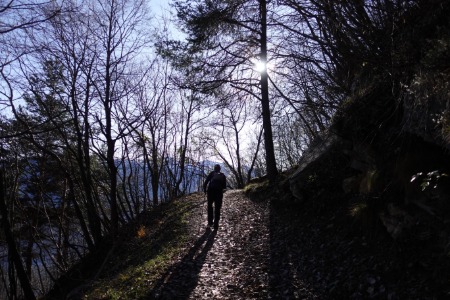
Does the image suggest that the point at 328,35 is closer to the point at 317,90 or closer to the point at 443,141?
the point at 443,141

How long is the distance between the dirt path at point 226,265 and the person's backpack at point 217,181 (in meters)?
1.20

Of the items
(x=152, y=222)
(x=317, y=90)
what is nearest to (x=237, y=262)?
(x=317, y=90)

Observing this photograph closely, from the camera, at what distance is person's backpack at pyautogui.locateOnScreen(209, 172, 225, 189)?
9375 millimetres

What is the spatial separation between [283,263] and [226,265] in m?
1.17

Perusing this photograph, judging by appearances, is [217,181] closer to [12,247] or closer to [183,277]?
[183,277]

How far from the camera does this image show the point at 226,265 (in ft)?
22.4

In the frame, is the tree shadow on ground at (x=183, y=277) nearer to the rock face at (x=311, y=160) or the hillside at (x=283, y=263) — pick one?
the hillside at (x=283, y=263)

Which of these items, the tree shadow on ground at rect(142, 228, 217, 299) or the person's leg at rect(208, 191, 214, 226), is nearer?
the tree shadow on ground at rect(142, 228, 217, 299)

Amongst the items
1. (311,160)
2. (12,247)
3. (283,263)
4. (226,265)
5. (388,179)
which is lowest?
(283,263)

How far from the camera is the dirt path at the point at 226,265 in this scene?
562cm

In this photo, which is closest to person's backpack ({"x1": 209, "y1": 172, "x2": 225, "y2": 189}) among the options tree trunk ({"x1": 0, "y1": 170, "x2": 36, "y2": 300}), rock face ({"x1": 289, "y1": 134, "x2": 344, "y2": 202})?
rock face ({"x1": 289, "y1": 134, "x2": 344, "y2": 202})

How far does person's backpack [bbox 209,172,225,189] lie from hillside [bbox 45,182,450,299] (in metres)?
1.20

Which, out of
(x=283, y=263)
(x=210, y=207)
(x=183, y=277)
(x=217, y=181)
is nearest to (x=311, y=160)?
(x=217, y=181)

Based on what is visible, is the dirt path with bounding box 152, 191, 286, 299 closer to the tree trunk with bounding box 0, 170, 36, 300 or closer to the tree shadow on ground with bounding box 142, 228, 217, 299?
the tree shadow on ground with bounding box 142, 228, 217, 299
